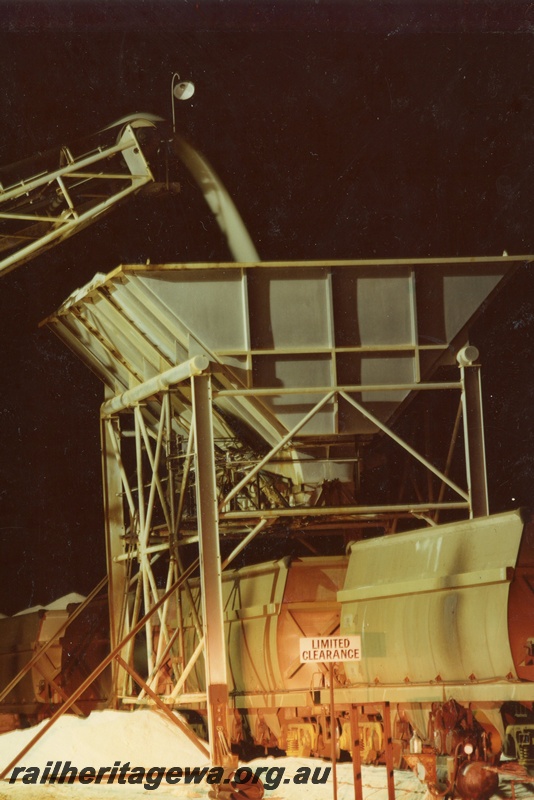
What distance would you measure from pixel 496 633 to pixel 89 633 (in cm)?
1383

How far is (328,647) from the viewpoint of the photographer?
40.5ft

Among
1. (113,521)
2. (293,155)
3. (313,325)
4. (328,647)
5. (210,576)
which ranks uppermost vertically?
(293,155)

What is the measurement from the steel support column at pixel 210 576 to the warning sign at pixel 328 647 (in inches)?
161

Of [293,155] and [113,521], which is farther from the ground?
[293,155]

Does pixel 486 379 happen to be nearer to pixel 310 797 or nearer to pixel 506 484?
pixel 506 484

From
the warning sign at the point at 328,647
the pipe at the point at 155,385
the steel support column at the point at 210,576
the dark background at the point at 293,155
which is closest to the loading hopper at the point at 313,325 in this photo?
the pipe at the point at 155,385

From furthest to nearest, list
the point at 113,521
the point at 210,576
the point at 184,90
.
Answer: the point at 113,521 < the point at 184,90 < the point at 210,576

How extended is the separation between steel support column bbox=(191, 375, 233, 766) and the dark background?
19.2 feet

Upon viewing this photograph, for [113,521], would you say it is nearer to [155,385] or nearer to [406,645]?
[155,385]

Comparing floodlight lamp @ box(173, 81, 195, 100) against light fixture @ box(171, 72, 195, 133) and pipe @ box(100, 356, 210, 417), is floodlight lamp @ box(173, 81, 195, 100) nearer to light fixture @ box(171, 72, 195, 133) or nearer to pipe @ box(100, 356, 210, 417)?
light fixture @ box(171, 72, 195, 133)

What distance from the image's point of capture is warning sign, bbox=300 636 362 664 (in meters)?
12.3

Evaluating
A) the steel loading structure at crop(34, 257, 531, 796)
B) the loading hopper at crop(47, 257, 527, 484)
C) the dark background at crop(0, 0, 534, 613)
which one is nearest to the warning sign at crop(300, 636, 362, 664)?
the steel loading structure at crop(34, 257, 531, 796)

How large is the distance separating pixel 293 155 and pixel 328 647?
1337 centimetres

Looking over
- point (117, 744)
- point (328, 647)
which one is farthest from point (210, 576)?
point (328, 647)
